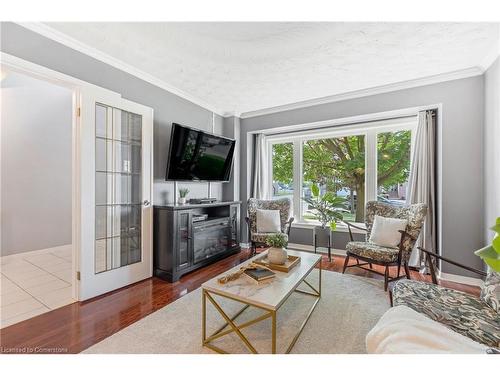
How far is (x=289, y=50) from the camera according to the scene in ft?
7.93

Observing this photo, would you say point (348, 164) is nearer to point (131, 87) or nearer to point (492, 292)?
point (492, 292)

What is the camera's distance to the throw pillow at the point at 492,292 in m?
1.51

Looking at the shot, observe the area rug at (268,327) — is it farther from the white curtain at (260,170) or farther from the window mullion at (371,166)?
the white curtain at (260,170)

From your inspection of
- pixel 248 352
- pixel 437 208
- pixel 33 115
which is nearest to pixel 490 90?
pixel 437 208

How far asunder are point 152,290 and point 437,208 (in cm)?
388

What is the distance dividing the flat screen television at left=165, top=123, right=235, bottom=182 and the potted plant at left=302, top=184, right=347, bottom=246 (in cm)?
172

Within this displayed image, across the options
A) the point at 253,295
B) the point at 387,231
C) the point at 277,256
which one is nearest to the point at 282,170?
the point at 387,231

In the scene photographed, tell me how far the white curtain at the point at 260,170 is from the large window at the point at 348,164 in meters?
0.25

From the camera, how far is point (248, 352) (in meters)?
1.63

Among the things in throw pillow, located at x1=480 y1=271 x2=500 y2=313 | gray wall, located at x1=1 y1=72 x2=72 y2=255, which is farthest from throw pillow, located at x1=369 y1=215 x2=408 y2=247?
gray wall, located at x1=1 y1=72 x2=72 y2=255

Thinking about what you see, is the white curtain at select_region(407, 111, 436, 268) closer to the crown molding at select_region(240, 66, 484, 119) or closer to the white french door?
the crown molding at select_region(240, 66, 484, 119)

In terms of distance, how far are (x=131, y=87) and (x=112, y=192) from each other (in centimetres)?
133

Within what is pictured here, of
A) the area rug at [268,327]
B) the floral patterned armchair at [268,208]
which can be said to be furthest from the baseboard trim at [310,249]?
the area rug at [268,327]

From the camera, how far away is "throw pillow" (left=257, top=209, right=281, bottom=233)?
150 inches
